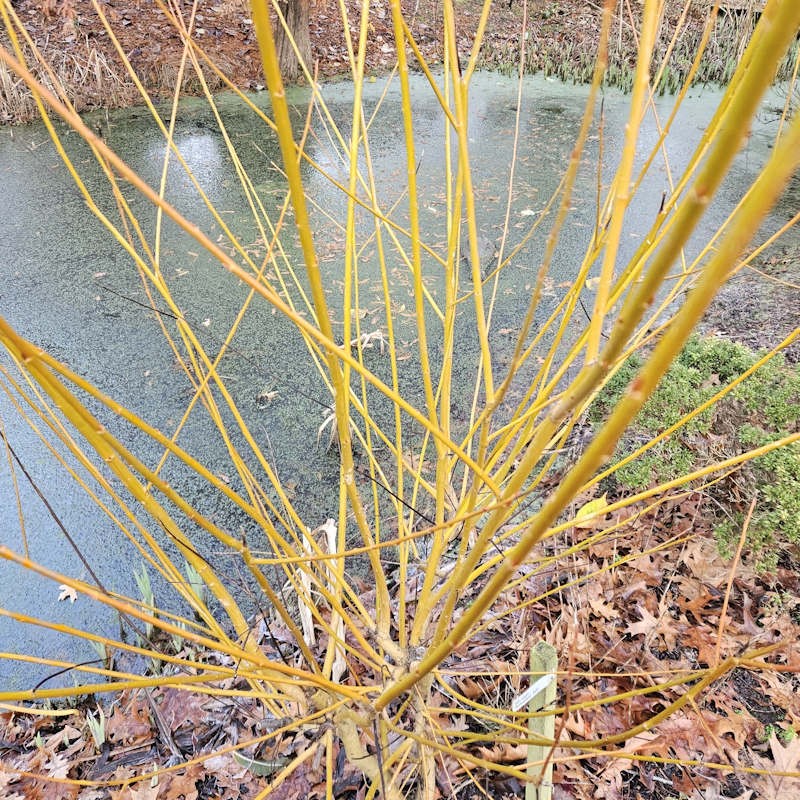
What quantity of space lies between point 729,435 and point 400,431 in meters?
1.15

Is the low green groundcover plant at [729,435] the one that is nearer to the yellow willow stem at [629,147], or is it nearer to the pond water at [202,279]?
the pond water at [202,279]

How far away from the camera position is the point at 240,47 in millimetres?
5762

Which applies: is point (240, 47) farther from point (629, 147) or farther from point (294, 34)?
point (629, 147)

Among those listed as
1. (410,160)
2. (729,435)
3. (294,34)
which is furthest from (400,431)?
(294,34)

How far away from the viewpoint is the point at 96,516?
1807 mm

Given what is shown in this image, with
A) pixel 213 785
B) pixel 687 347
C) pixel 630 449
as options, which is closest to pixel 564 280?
pixel 687 347

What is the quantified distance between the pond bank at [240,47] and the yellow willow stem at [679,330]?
456 centimetres

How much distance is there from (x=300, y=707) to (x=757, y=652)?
701mm

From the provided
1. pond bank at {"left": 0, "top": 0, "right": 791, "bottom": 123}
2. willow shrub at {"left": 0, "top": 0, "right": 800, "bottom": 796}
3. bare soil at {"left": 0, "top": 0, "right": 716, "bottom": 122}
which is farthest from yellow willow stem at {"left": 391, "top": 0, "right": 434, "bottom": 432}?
pond bank at {"left": 0, "top": 0, "right": 791, "bottom": 123}

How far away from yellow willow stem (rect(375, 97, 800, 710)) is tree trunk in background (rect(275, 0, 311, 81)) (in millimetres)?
4987

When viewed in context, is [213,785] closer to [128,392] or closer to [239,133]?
[128,392]

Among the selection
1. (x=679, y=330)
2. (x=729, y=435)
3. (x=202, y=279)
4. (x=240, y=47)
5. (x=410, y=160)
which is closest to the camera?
(x=679, y=330)

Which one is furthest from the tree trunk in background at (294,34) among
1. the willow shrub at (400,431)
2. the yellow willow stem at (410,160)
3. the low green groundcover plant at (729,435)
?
the yellow willow stem at (410,160)

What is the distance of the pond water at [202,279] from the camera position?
177 centimetres
